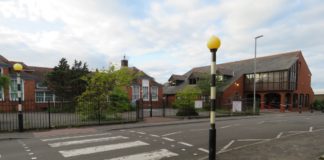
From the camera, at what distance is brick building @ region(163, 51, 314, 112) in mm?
32719

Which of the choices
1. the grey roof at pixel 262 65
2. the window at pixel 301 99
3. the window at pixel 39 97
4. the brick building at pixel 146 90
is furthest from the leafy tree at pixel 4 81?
the window at pixel 301 99

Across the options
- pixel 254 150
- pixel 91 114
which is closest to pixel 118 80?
pixel 91 114

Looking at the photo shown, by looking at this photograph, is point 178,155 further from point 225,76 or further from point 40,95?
point 225,76

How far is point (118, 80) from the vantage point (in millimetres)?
16672

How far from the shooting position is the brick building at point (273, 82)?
1288 inches

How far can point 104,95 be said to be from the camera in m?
16.1

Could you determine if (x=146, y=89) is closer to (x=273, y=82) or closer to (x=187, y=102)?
(x=187, y=102)

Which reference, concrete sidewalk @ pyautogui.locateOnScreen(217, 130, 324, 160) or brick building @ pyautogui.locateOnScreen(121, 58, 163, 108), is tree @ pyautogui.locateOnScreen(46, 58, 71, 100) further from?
concrete sidewalk @ pyautogui.locateOnScreen(217, 130, 324, 160)

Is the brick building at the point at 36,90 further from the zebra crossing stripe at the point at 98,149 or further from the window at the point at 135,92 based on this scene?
the zebra crossing stripe at the point at 98,149

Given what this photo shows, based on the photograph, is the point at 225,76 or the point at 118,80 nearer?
the point at 118,80

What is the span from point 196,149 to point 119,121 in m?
8.83

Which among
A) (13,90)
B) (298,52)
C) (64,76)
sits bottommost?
(13,90)

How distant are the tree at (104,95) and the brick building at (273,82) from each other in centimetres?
1821

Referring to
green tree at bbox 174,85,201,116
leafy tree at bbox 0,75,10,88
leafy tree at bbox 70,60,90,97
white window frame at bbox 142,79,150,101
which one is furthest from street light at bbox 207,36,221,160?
white window frame at bbox 142,79,150,101
